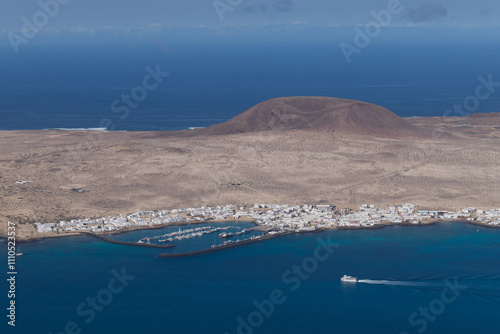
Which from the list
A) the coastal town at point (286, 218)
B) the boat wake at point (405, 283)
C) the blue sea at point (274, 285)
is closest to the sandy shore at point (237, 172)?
the coastal town at point (286, 218)

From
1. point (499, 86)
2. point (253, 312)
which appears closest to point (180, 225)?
point (253, 312)

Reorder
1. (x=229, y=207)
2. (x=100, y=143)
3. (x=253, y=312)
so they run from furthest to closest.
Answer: (x=100, y=143), (x=229, y=207), (x=253, y=312)

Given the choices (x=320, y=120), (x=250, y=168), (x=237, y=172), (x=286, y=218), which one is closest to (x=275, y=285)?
(x=286, y=218)

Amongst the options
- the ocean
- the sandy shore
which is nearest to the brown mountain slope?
the sandy shore

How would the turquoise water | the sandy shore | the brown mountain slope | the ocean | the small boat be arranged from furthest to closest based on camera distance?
the ocean, the brown mountain slope, the sandy shore, the small boat, the turquoise water

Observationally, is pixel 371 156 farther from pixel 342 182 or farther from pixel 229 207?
pixel 229 207

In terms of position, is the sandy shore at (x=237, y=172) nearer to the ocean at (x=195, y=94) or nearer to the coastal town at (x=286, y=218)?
the coastal town at (x=286, y=218)

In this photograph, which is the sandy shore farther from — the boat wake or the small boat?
the boat wake

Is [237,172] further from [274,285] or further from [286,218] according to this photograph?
[274,285]
